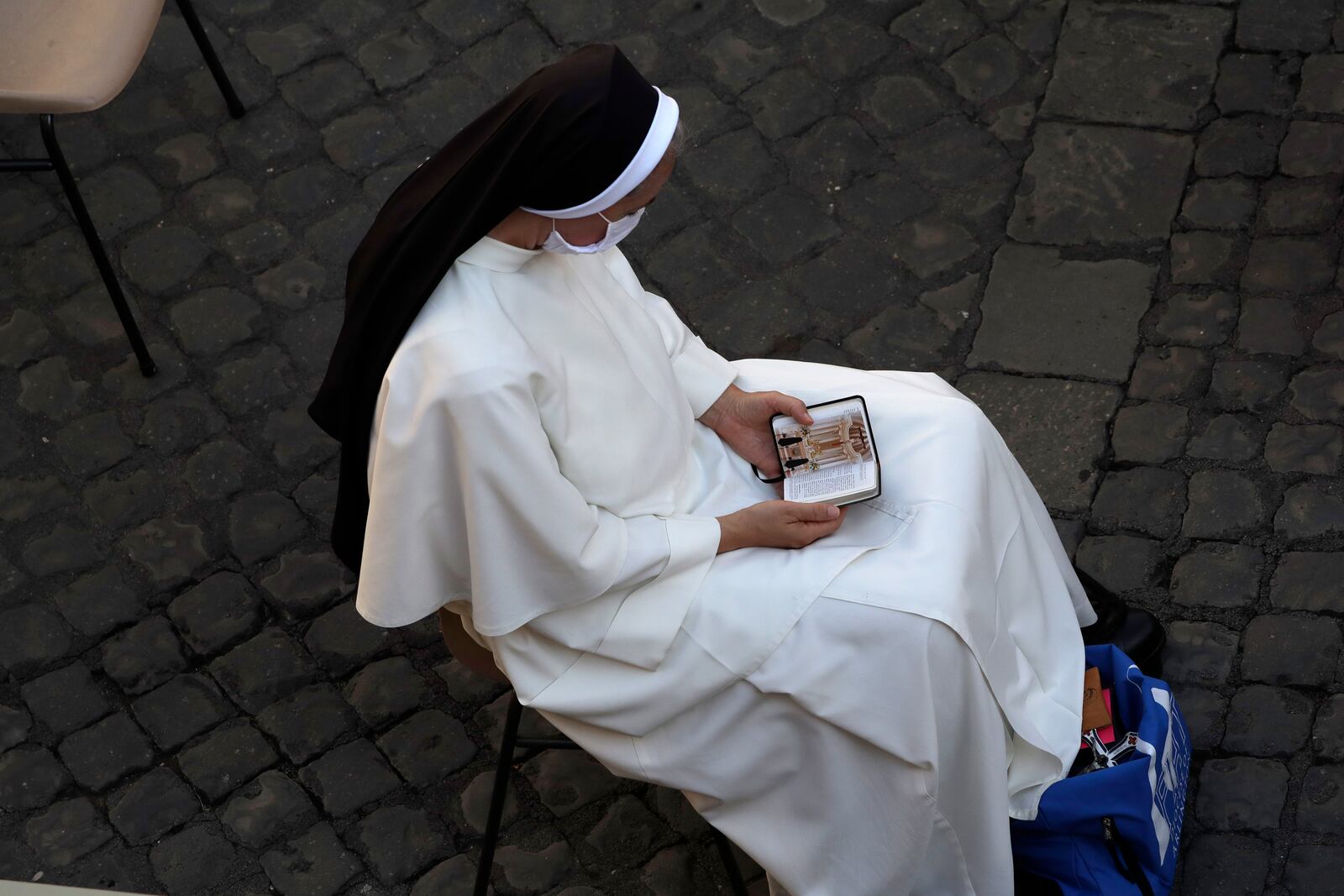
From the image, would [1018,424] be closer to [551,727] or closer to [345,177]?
[551,727]

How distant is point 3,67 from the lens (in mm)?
4270

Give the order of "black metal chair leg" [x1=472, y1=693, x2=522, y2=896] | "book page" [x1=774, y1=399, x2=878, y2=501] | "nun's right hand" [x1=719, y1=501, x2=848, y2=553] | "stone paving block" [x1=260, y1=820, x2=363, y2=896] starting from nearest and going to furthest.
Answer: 1. "nun's right hand" [x1=719, y1=501, x2=848, y2=553]
2. "book page" [x1=774, y1=399, x2=878, y2=501]
3. "black metal chair leg" [x1=472, y1=693, x2=522, y2=896]
4. "stone paving block" [x1=260, y1=820, x2=363, y2=896]

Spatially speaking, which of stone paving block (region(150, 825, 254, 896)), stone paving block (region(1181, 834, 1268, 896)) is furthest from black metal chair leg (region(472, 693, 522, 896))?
stone paving block (region(1181, 834, 1268, 896))

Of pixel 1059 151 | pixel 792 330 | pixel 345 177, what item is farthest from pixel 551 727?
pixel 1059 151

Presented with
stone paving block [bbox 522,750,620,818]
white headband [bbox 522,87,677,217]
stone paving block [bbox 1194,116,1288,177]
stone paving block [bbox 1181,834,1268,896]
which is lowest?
stone paving block [bbox 522,750,620,818]

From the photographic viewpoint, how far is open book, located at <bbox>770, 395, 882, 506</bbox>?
3035mm

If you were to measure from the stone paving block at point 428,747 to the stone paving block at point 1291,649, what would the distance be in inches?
79.3

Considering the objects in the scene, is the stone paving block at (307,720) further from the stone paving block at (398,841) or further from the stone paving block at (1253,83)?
the stone paving block at (1253,83)

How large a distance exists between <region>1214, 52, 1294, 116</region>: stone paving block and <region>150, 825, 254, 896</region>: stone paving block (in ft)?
12.6

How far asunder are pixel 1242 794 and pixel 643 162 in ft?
7.00

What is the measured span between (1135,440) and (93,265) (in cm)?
337

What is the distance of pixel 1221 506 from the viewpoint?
402 centimetres

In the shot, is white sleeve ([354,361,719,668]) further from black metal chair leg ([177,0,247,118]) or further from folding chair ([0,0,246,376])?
black metal chair leg ([177,0,247,118])

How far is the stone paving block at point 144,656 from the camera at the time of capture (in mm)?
3977
